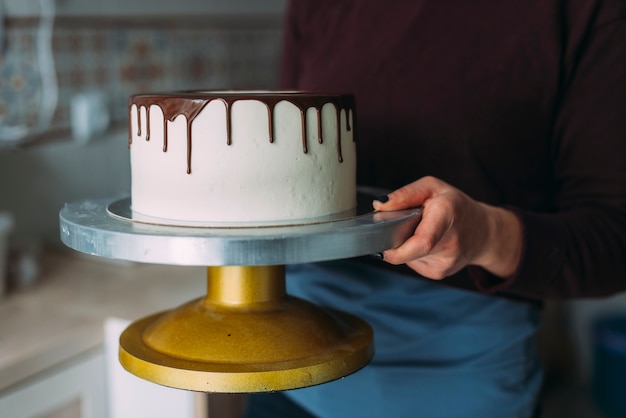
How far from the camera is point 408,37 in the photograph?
3.26ft

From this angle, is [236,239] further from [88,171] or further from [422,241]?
[88,171]

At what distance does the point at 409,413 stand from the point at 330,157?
392 mm

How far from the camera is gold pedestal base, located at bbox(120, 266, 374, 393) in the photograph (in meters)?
0.65

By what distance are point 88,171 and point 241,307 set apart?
1.16 meters

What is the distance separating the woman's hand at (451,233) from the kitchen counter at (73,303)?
2.02 ft

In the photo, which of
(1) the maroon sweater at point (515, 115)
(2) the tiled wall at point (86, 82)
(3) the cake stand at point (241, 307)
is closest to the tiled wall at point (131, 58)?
(2) the tiled wall at point (86, 82)

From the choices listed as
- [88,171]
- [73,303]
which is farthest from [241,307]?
[88,171]

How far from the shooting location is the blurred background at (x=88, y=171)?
3.97 ft

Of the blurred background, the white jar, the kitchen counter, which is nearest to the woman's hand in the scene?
the blurred background

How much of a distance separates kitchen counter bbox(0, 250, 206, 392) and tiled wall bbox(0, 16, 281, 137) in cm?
34

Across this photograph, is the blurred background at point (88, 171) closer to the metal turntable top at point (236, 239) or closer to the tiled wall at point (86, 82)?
the tiled wall at point (86, 82)

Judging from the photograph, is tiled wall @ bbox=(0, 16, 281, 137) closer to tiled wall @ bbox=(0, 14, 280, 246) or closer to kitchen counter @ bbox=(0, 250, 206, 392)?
tiled wall @ bbox=(0, 14, 280, 246)

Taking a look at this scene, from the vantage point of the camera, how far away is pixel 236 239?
589 millimetres

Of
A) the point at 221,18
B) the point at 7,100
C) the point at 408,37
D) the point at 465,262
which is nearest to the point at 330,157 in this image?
the point at 465,262
